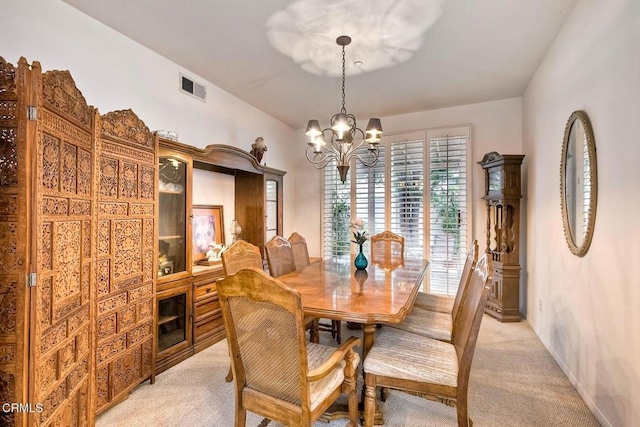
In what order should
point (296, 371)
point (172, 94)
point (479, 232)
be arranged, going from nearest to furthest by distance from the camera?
point (296, 371) < point (172, 94) < point (479, 232)

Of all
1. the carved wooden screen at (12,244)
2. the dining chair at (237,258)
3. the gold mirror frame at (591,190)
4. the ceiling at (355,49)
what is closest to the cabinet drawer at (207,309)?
the dining chair at (237,258)

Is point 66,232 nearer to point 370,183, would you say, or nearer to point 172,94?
point 172,94

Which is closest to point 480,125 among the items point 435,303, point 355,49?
point 355,49

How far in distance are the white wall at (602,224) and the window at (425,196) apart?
1412 millimetres

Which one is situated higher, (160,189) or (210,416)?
(160,189)

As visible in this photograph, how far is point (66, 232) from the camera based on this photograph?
1561mm

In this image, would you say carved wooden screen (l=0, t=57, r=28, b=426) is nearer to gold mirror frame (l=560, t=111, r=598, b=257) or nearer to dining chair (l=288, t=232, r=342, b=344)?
dining chair (l=288, t=232, r=342, b=344)

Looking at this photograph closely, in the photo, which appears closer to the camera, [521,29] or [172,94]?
[521,29]

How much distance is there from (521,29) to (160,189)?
342 cm

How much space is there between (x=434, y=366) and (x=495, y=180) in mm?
3197

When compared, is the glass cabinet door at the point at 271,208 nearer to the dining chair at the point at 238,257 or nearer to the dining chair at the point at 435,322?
the dining chair at the point at 238,257

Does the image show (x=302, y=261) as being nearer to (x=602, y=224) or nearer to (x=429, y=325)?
(x=429, y=325)

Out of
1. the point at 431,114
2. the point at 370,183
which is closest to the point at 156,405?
the point at 370,183

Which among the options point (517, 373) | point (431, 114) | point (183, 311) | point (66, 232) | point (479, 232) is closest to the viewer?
point (66, 232)
